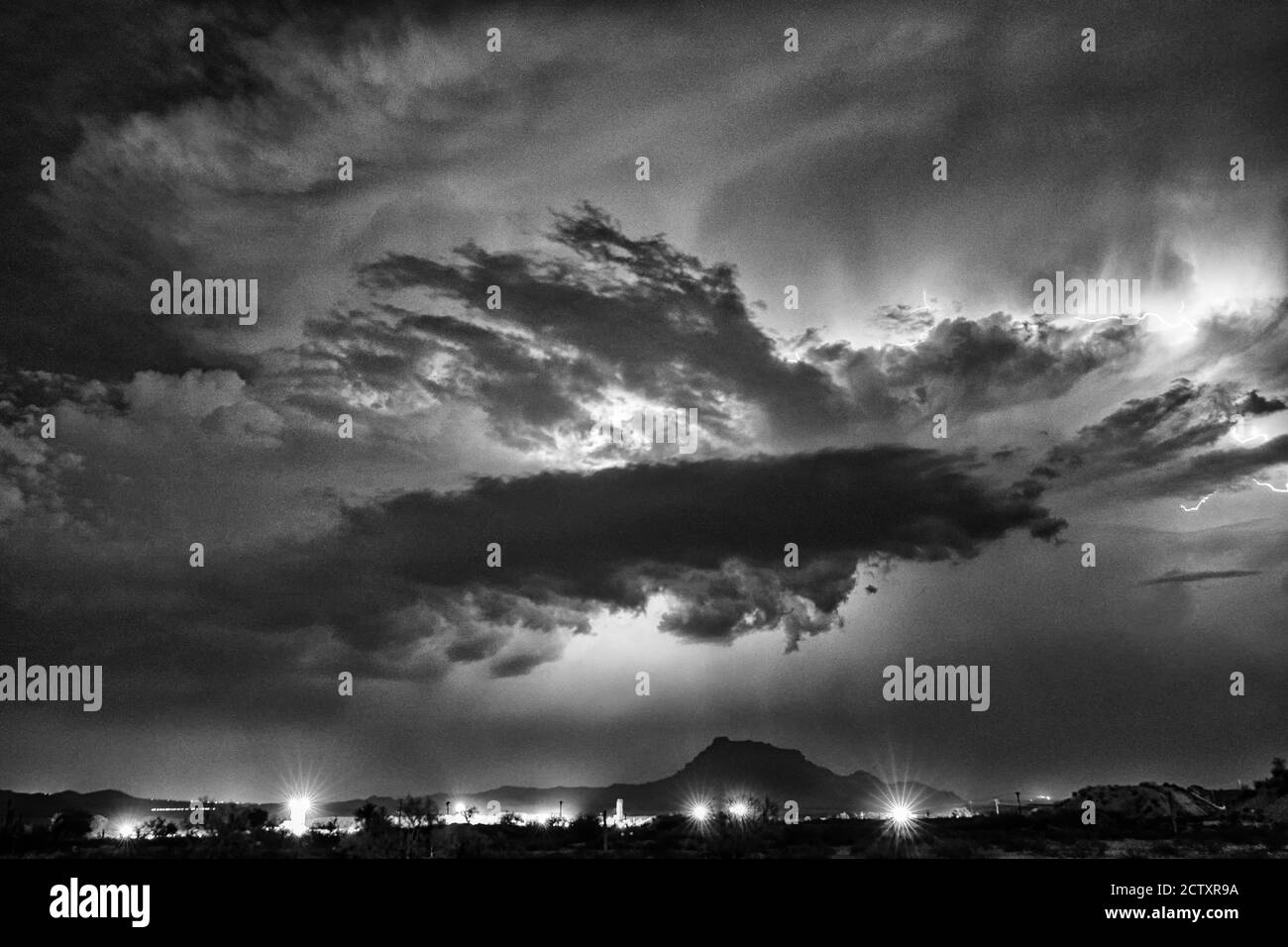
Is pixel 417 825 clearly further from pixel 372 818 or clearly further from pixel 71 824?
pixel 71 824

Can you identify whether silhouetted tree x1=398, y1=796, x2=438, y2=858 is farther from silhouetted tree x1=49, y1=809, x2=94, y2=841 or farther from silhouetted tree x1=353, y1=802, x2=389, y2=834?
silhouetted tree x1=49, y1=809, x2=94, y2=841

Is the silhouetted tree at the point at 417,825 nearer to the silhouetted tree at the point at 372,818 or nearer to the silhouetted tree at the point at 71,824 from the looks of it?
the silhouetted tree at the point at 372,818

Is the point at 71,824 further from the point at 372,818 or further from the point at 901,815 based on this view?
the point at 901,815

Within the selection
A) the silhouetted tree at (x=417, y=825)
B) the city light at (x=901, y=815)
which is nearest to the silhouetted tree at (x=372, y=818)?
the silhouetted tree at (x=417, y=825)

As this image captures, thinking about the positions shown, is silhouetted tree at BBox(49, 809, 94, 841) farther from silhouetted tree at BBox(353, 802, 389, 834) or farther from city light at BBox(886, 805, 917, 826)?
city light at BBox(886, 805, 917, 826)

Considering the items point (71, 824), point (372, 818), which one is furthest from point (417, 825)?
point (71, 824)

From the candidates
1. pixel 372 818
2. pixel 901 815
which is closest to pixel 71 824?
pixel 372 818

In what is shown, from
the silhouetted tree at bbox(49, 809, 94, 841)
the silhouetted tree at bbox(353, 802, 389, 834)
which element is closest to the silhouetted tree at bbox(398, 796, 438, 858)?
the silhouetted tree at bbox(353, 802, 389, 834)
